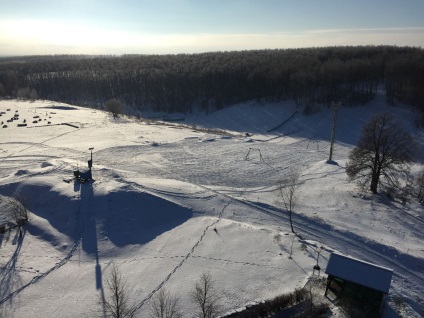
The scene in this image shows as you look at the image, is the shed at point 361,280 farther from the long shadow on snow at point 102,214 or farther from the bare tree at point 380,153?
the bare tree at point 380,153

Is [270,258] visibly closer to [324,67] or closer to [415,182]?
[415,182]

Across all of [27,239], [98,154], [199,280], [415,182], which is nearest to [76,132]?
[98,154]

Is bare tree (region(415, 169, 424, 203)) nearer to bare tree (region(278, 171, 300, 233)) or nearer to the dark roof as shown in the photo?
bare tree (region(278, 171, 300, 233))

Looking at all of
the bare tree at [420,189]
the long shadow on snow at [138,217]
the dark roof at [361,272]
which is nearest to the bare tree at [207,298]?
the dark roof at [361,272]

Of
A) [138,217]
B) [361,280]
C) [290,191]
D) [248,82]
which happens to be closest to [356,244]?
[290,191]

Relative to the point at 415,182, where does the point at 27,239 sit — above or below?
below

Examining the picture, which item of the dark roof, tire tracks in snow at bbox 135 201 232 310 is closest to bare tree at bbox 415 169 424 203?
the dark roof
